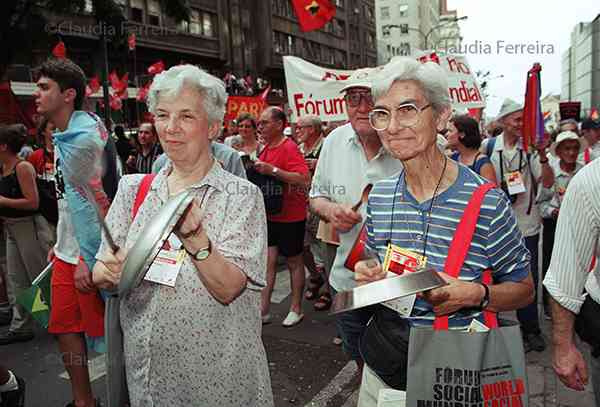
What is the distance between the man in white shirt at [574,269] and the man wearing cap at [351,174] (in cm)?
110

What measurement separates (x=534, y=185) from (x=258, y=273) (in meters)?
3.64

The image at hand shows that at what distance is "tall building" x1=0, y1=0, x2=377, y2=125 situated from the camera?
82.5 ft

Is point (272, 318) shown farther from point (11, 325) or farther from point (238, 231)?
point (238, 231)

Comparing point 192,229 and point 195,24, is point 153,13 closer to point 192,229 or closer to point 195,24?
point 195,24

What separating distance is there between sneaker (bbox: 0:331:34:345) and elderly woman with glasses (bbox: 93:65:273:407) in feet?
11.2

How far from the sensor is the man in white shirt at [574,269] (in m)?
1.73

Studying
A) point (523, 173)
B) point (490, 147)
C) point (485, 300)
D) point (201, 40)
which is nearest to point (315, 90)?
point (490, 147)

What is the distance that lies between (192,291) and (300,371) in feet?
8.05

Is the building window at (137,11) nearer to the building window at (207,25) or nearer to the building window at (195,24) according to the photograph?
the building window at (195,24)

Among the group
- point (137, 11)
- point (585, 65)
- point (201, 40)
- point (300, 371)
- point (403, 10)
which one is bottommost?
point (300, 371)

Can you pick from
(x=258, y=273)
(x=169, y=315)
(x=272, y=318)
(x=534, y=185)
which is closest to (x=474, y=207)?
(x=258, y=273)

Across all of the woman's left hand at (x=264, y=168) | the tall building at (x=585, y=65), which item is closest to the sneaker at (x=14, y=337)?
the woman's left hand at (x=264, y=168)

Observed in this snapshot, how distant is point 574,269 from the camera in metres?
1.79

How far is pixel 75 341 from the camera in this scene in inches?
117
